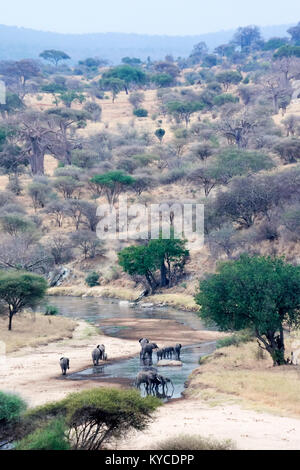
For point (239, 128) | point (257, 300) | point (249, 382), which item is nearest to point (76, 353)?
point (257, 300)

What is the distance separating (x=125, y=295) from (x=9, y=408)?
34719mm

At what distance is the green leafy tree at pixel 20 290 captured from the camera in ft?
110

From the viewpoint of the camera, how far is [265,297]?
79.8 ft

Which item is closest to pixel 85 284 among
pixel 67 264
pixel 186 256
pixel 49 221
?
pixel 67 264

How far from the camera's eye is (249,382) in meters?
22.0

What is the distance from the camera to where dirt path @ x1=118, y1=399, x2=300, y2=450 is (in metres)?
15.8

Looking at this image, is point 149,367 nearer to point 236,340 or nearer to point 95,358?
point 95,358

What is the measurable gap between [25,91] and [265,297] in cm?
9726

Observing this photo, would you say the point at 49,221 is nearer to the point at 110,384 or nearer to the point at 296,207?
the point at 296,207

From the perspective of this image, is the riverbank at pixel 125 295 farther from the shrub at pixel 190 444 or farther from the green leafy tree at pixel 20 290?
the shrub at pixel 190 444

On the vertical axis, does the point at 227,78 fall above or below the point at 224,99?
above

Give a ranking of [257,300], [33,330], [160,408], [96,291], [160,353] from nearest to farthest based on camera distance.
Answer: [160,408]
[257,300]
[160,353]
[33,330]
[96,291]

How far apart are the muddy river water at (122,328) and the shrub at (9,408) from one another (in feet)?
22.7
